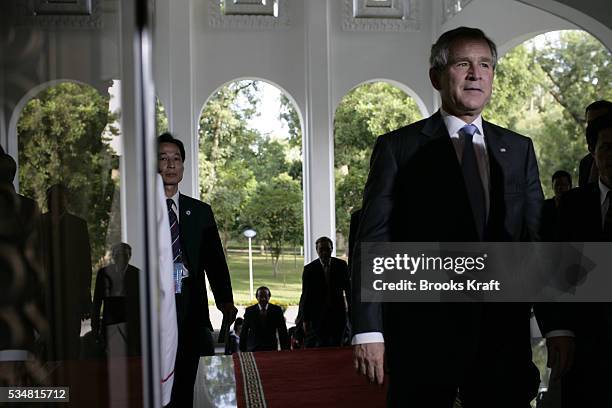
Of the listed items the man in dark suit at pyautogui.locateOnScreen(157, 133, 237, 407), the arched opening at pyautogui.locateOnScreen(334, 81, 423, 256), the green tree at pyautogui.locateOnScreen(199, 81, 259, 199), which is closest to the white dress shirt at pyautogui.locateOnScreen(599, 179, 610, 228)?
the man in dark suit at pyautogui.locateOnScreen(157, 133, 237, 407)

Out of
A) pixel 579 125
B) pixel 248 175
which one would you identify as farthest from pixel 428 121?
pixel 579 125

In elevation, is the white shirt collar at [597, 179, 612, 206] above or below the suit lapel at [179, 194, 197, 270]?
above

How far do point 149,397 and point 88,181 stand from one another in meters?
0.40

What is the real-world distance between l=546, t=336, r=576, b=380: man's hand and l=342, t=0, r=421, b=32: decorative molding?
9024mm

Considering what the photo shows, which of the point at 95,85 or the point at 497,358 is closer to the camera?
the point at 95,85

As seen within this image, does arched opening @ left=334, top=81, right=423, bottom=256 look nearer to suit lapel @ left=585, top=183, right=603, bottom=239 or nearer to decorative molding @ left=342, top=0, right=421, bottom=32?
decorative molding @ left=342, top=0, right=421, bottom=32

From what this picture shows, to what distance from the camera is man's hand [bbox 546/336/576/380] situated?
2500 millimetres

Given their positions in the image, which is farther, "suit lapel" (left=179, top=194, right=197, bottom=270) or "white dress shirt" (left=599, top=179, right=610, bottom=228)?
"suit lapel" (left=179, top=194, right=197, bottom=270)

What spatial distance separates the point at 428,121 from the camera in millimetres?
2498

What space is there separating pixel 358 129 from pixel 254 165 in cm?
253

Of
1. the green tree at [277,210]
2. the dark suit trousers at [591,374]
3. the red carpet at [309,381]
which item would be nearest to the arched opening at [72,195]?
the dark suit trousers at [591,374]

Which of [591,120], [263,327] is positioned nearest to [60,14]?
[591,120]

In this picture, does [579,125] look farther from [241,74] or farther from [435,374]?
[435,374]

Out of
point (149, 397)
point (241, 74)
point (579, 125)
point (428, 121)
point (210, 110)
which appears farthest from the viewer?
point (579, 125)
